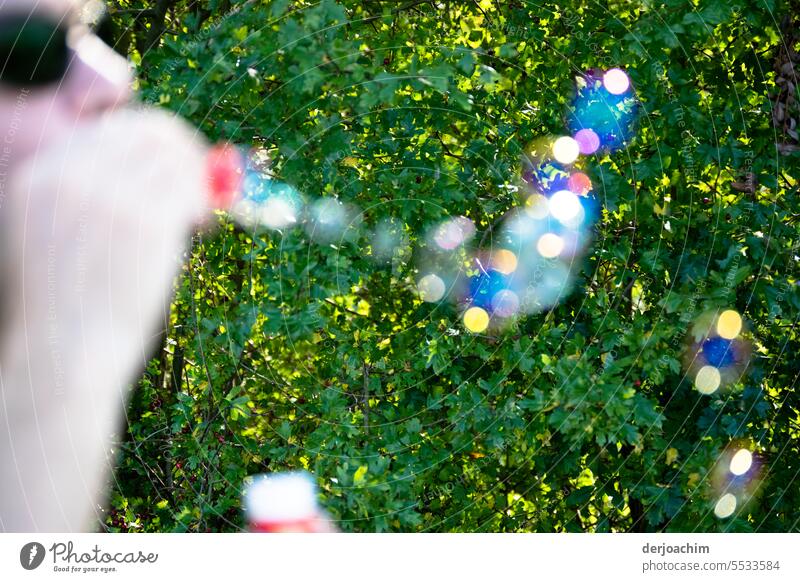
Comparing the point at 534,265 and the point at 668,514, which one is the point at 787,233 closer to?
the point at 534,265

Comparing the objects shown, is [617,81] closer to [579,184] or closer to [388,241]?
[579,184]

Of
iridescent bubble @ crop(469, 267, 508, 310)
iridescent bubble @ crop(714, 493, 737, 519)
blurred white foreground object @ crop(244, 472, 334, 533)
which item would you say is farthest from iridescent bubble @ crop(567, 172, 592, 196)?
blurred white foreground object @ crop(244, 472, 334, 533)

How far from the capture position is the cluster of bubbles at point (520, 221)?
4121 millimetres

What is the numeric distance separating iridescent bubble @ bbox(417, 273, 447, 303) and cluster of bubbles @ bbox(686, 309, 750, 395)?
1.25 meters

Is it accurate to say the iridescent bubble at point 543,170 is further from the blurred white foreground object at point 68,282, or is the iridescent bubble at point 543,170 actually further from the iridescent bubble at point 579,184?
the blurred white foreground object at point 68,282

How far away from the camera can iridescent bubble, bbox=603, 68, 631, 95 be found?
13.5ft

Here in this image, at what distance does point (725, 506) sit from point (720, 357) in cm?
71

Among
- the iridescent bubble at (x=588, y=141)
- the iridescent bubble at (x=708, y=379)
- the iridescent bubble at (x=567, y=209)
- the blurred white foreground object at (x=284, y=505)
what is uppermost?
the iridescent bubble at (x=588, y=141)

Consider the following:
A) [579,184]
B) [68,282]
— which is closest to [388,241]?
[579,184]
